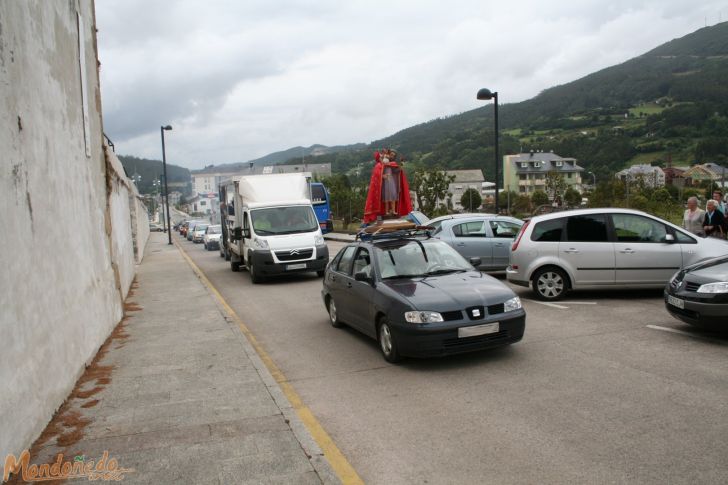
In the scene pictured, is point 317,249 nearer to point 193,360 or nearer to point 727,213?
point 193,360

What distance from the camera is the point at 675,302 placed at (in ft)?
25.9

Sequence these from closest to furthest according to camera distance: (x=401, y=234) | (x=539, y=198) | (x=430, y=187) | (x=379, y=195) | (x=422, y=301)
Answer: (x=422, y=301) < (x=401, y=234) < (x=379, y=195) < (x=430, y=187) < (x=539, y=198)

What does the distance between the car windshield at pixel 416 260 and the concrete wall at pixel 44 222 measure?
153 inches

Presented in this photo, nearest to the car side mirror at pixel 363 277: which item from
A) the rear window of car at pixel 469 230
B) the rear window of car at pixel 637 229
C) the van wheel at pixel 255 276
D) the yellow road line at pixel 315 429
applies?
the yellow road line at pixel 315 429

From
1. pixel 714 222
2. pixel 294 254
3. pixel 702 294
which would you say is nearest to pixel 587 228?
pixel 702 294

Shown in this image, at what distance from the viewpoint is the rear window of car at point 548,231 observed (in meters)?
11.0

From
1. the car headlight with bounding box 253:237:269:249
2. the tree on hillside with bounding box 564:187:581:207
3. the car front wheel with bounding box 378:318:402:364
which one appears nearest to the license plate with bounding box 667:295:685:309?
the car front wheel with bounding box 378:318:402:364

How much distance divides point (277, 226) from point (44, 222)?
10747mm

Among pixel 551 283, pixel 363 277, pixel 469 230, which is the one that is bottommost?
pixel 551 283

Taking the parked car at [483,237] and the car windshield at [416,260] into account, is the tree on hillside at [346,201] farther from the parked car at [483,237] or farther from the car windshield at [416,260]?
the car windshield at [416,260]

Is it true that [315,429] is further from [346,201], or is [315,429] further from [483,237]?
[346,201]

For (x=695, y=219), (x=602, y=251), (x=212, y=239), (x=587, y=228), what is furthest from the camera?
(x=212, y=239)

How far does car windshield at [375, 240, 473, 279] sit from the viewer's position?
7.96 metres

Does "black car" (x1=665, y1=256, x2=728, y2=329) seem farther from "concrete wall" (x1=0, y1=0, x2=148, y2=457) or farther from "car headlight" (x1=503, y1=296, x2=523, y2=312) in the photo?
"concrete wall" (x1=0, y1=0, x2=148, y2=457)
